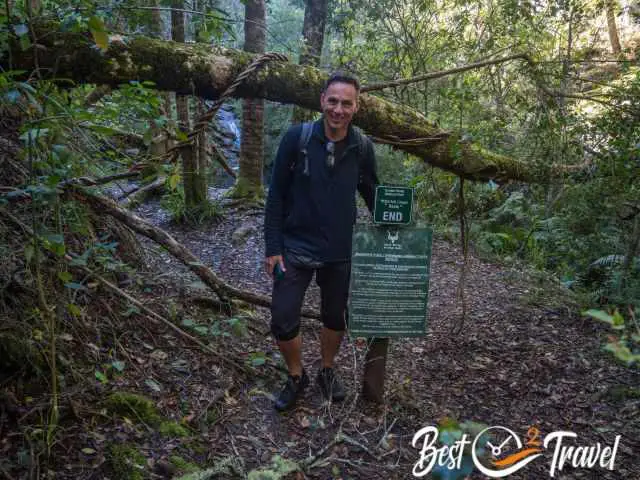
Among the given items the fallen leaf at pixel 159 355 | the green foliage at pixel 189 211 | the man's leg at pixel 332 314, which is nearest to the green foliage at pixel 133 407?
the fallen leaf at pixel 159 355

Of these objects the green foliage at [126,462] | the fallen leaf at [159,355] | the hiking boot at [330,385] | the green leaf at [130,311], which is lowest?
the hiking boot at [330,385]

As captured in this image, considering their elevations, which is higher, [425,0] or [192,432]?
[425,0]

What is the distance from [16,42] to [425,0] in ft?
15.2

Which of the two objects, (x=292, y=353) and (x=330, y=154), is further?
(x=292, y=353)

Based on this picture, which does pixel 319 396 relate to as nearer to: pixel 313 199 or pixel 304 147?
pixel 313 199

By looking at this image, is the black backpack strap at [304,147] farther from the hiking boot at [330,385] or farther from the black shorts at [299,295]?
the hiking boot at [330,385]

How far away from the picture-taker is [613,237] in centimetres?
718

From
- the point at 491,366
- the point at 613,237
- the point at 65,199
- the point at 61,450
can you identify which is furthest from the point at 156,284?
the point at 613,237

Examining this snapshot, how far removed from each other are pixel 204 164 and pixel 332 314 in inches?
237

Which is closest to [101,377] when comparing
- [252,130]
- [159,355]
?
[159,355]

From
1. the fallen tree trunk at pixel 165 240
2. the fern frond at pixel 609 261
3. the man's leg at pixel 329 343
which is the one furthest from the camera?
the fern frond at pixel 609 261

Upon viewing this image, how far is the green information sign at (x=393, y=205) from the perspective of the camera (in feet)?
10.7

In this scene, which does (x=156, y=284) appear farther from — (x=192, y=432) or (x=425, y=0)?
(x=425, y=0)

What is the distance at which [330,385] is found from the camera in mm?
3631
